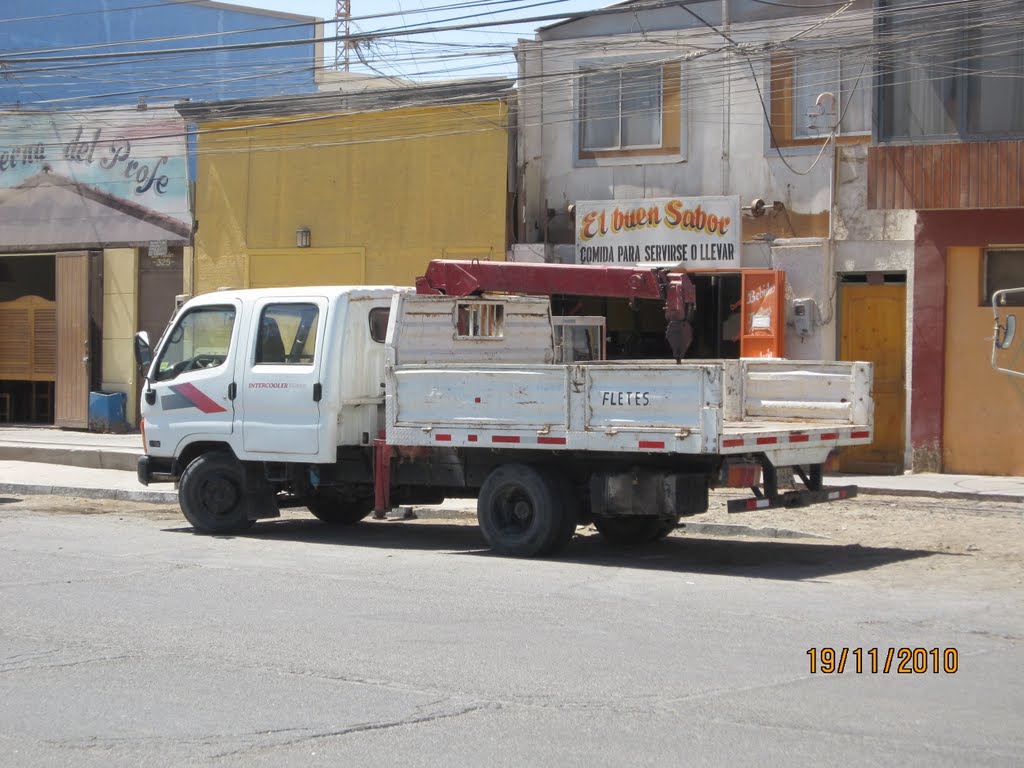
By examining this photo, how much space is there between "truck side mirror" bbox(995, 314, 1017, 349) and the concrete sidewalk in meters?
1.67

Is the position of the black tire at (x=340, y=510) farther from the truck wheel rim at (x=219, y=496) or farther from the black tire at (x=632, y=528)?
the black tire at (x=632, y=528)

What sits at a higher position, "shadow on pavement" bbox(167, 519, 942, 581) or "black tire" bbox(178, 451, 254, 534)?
"black tire" bbox(178, 451, 254, 534)

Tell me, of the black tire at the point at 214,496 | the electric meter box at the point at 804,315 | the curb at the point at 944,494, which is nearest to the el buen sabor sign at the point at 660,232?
the electric meter box at the point at 804,315

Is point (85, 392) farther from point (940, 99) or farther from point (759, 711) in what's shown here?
point (759, 711)

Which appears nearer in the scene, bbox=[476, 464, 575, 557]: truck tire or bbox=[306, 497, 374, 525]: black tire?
bbox=[476, 464, 575, 557]: truck tire

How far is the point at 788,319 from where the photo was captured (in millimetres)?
18922

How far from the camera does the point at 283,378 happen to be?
1283cm

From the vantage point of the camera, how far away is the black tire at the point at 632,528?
41.0ft

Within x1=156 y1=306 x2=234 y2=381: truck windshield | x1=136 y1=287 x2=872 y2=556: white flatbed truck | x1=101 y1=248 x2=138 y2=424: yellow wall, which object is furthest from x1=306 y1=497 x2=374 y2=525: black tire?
x1=101 y1=248 x2=138 y2=424: yellow wall

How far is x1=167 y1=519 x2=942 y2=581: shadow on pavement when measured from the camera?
36.8ft

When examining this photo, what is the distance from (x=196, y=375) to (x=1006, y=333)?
1004 centimetres

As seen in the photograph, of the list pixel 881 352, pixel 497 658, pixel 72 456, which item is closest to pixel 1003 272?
pixel 881 352

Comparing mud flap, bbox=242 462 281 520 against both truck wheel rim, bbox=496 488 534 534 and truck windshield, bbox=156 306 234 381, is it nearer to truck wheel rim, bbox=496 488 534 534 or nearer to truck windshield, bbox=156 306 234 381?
truck windshield, bbox=156 306 234 381

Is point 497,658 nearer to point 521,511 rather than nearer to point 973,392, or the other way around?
point 521,511
